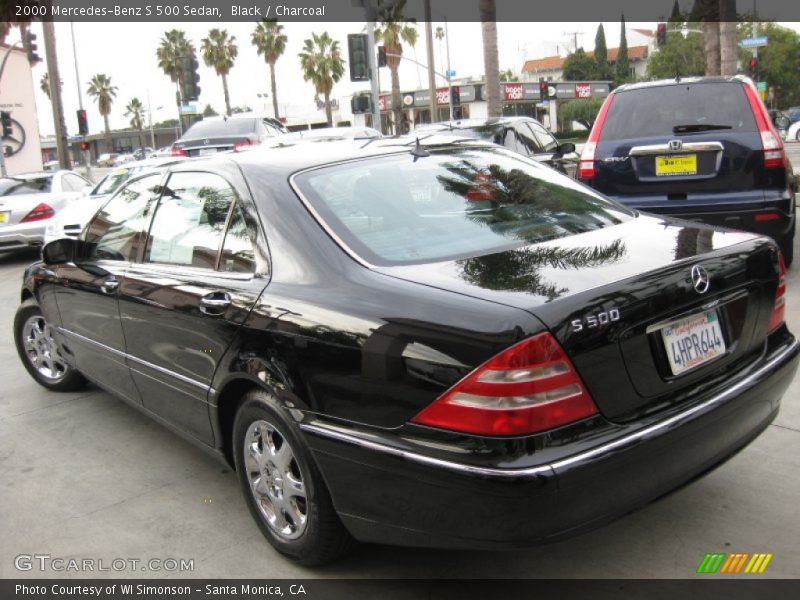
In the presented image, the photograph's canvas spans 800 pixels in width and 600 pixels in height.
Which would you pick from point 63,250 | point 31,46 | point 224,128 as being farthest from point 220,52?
point 63,250

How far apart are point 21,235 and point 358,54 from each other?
28.8 ft

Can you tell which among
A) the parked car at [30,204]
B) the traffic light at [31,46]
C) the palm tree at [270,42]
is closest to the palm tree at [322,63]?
the palm tree at [270,42]

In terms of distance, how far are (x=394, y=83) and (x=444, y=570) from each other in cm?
3702

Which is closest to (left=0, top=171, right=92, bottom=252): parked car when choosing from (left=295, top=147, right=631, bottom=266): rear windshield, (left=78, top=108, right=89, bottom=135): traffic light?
(left=295, top=147, right=631, bottom=266): rear windshield

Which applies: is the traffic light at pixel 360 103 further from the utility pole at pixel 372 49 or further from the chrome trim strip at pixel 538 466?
the chrome trim strip at pixel 538 466

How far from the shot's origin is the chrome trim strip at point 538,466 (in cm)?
229

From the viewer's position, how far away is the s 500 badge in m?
2.36

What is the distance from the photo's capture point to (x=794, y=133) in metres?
36.0

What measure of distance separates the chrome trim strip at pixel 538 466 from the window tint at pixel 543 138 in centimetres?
825

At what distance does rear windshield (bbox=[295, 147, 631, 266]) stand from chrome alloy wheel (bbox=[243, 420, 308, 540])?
798 mm

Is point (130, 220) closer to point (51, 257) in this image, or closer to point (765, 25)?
point (51, 257)

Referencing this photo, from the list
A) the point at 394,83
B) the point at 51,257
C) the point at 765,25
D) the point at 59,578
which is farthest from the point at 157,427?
the point at 765,25

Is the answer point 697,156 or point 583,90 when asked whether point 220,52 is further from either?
point 697,156

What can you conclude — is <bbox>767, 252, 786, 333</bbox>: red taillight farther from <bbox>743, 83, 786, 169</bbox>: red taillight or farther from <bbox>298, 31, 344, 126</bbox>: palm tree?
<bbox>298, 31, 344, 126</bbox>: palm tree
